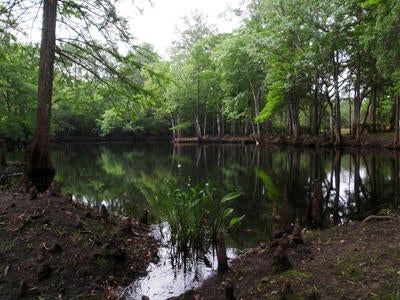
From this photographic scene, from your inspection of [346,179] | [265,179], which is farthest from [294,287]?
[346,179]

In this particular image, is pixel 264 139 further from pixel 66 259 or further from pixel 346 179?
pixel 66 259

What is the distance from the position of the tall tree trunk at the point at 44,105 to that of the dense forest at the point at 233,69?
1.12 feet

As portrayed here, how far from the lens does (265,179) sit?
10406mm

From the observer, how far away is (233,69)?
32.6 m

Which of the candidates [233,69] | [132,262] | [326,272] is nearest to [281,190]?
[132,262]

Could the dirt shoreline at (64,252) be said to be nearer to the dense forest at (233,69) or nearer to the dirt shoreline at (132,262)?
the dirt shoreline at (132,262)

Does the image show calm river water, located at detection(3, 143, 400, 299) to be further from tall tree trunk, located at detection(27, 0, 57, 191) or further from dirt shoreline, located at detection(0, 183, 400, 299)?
tall tree trunk, located at detection(27, 0, 57, 191)

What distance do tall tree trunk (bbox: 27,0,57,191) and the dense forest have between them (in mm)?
342

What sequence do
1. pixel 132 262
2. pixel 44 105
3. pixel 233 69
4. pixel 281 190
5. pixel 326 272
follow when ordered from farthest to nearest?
pixel 233 69 < pixel 281 190 < pixel 44 105 < pixel 132 262 < pixel 326 272

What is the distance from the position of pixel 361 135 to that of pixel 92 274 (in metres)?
26.1

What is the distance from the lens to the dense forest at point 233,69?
313 inches

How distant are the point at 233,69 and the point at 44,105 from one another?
1082 inches

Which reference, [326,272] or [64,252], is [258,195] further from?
[64,252]

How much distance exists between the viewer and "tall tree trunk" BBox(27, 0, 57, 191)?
7246mm
